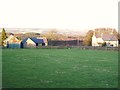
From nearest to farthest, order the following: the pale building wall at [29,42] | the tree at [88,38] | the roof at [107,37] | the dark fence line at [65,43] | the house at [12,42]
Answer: the house at [12,42] → the dark fence line at [65,43] → the tree at [88,38] → the pale building wall at [29,42] → the roof at [107,37]

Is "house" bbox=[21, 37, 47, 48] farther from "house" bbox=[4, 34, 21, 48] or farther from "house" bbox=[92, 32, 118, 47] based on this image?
"house" bbox=[92, 32, 118, 47]

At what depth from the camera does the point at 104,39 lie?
69.8 metres

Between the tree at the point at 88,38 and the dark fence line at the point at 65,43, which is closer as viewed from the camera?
the dark fence line at the point at 65,43

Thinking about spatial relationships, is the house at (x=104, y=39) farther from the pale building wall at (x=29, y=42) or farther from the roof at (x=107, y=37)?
the pale building wall at (x=29, y=42)

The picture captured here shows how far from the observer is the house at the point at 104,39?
65.8 m

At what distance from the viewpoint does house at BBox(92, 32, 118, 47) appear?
2589 inches

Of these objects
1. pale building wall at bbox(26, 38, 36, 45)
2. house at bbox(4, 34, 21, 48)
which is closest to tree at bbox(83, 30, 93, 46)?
pale building wall at bbox(26, 38, 36, 45)

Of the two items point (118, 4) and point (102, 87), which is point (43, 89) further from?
point (118, 4)

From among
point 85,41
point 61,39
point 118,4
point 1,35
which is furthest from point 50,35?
point 118,4

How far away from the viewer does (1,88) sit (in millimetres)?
9938

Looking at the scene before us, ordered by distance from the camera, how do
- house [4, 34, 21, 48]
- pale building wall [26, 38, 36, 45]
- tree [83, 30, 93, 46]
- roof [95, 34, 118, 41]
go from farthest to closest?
roof [95, 34, 118, 41] → pale building wall [26, 38, 36, 45] → tree [83, 30, 93, 46] → house [4, 34, 21, 48]

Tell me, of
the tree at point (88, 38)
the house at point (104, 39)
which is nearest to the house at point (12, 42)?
the tree at point (88, 38)

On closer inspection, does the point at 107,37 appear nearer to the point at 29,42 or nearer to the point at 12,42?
the point at 29,42

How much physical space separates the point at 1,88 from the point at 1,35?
50.1 metres
